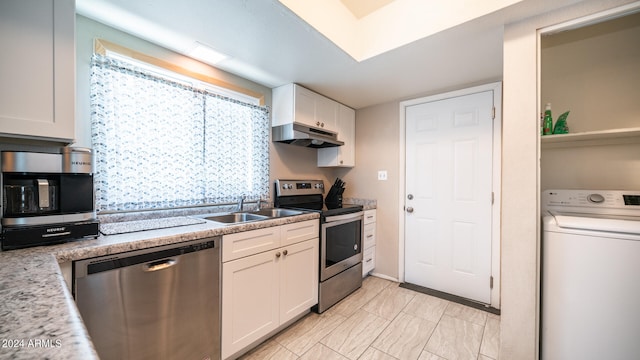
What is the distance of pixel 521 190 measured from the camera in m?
1.41

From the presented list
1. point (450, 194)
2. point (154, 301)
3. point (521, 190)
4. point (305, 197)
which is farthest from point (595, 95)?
point (154, 301)

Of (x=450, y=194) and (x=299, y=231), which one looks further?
(x=450, y=194)

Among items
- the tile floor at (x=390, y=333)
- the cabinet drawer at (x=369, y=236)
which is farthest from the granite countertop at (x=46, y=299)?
the cabinet drawer at (x=369, y=236)

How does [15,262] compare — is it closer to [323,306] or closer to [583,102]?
[323,306]

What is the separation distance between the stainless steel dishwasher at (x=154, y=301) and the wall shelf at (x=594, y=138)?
2181mm

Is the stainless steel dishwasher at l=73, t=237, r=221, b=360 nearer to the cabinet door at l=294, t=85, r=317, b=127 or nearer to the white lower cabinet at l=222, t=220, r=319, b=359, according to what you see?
the white lower cabinet at l=222, t=220, r=319, b=359

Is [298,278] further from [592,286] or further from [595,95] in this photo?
[595,95]

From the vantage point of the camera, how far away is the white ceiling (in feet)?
4.45

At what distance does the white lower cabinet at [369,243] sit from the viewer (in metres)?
2.76

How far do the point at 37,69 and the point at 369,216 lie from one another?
2729mm

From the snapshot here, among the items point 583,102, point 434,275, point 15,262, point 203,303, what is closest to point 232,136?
point 203,303

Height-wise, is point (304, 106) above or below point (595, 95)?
above

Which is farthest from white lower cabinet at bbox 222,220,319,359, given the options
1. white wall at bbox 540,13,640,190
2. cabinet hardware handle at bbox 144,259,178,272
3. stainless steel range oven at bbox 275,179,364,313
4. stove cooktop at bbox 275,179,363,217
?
white wall at bbox 540,13,640,190

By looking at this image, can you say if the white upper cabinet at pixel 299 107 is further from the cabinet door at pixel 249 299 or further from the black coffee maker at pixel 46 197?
the black coffee maker at pixel 46 197
